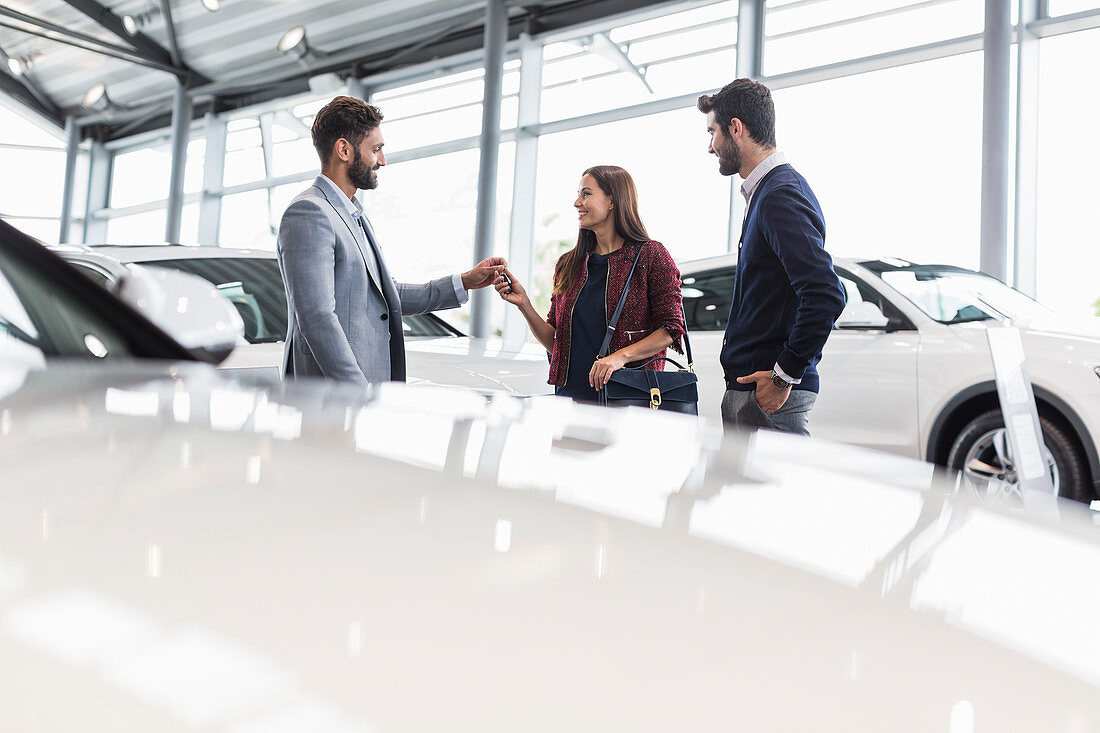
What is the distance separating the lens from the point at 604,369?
2.28 meters

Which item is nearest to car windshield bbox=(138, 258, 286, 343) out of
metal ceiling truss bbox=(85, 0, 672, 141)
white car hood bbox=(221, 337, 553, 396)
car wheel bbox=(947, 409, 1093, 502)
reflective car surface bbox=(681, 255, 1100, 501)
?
white car hood bbox=(221, 337, 553, 396)

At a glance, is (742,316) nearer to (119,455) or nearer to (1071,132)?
(119,455)

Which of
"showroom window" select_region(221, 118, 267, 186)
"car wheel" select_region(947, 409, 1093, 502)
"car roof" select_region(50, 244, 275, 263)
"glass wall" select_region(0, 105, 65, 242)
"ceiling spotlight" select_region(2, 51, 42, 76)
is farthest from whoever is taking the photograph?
"glass wall" select_region(0, 105, 65, 242)

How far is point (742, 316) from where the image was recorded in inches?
86.2

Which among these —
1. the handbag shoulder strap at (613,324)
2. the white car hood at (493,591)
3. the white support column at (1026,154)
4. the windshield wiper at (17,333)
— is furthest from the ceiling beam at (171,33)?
the white car hood at (493,591)

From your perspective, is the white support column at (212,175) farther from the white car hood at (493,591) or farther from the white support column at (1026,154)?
the white car hood at (493,591)

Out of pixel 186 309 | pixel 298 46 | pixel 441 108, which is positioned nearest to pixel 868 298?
pixel 186 309

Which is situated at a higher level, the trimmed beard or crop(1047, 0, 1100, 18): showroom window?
crop(1047, 0, 1100, 18): showroom window

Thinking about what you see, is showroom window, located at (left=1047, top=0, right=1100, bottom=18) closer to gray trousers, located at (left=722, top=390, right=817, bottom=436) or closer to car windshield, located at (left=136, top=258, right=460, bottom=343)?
car windshield, located at (left=136, top=258, right=460, bottom=343)

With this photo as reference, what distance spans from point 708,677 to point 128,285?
3.56 feet

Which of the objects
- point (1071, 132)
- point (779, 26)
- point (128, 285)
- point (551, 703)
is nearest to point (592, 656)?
point (551, 703)

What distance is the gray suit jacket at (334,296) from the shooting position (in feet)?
6.67

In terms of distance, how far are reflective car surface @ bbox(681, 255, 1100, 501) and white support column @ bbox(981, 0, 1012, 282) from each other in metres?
1.96

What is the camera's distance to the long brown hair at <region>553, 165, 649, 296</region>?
8.29 ft
